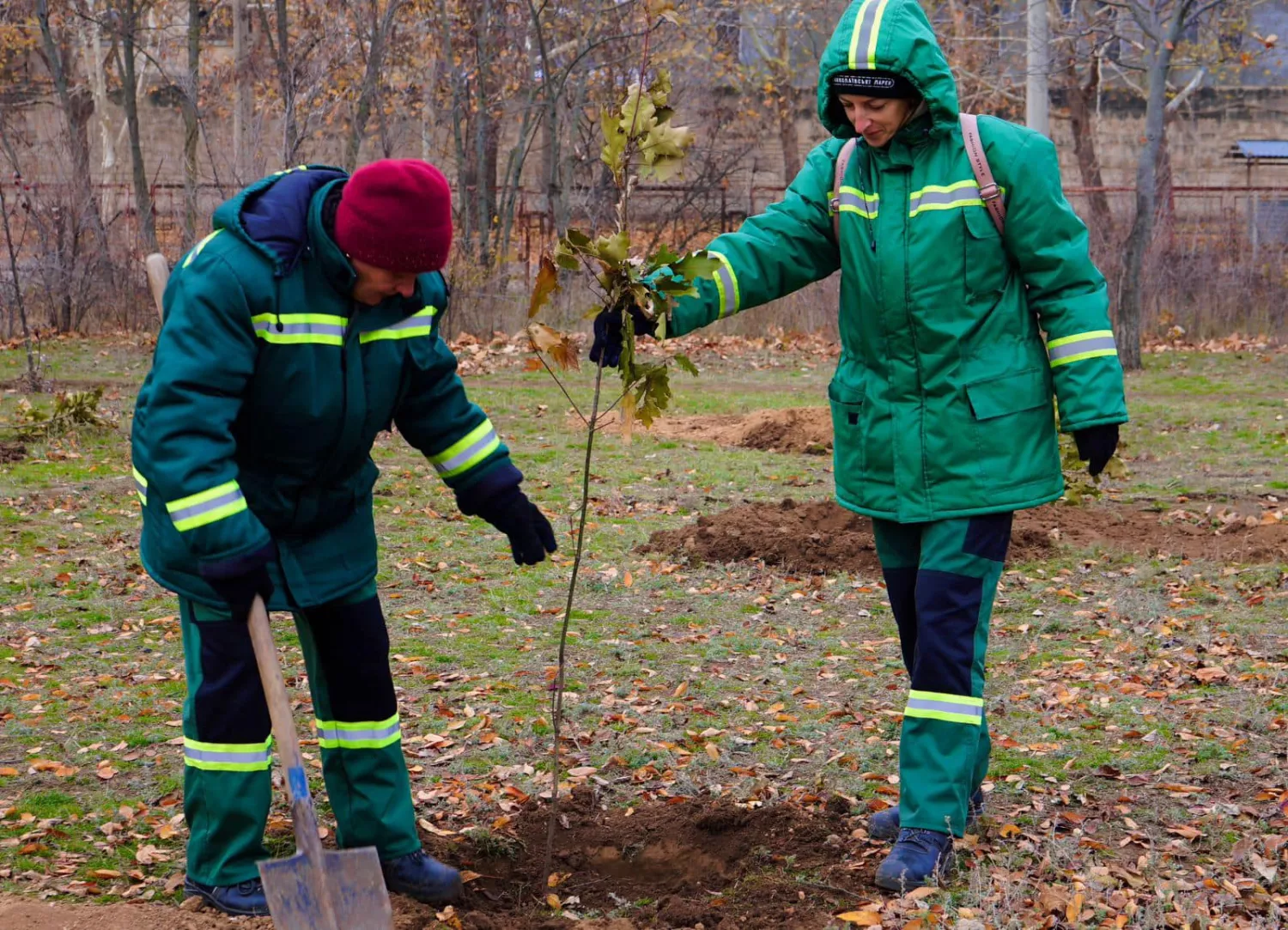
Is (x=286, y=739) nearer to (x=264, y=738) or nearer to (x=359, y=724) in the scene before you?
(x=264, y=738)

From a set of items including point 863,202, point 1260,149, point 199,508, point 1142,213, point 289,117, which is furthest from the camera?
point 1260,149

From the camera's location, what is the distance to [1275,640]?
5809 millimetres

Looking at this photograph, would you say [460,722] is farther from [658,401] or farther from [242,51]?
[242,51]

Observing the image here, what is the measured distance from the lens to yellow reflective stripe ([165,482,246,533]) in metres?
3.07

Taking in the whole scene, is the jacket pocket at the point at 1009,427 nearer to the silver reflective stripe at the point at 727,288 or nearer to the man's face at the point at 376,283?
the silver reflective stripe at the point at 727,288

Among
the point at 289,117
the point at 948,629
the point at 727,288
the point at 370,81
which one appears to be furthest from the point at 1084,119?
the point at 948,629

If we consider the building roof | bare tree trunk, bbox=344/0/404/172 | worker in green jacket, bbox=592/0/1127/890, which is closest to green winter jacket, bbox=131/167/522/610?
worker in green jacket, bbox=592/0/1127/890

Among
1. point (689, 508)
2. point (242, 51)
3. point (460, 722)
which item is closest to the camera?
point (460, 722)

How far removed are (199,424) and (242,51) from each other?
60.0 feet

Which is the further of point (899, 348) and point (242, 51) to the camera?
point (242, 51)

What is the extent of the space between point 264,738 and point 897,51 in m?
2.30

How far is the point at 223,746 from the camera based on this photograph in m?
3.38

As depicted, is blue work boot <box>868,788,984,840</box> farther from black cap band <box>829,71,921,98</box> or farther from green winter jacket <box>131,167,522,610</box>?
black cap band <box>829,71,921,98</box>

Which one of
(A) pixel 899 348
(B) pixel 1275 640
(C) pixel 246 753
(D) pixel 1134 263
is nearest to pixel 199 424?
(C) pixel 246 753
